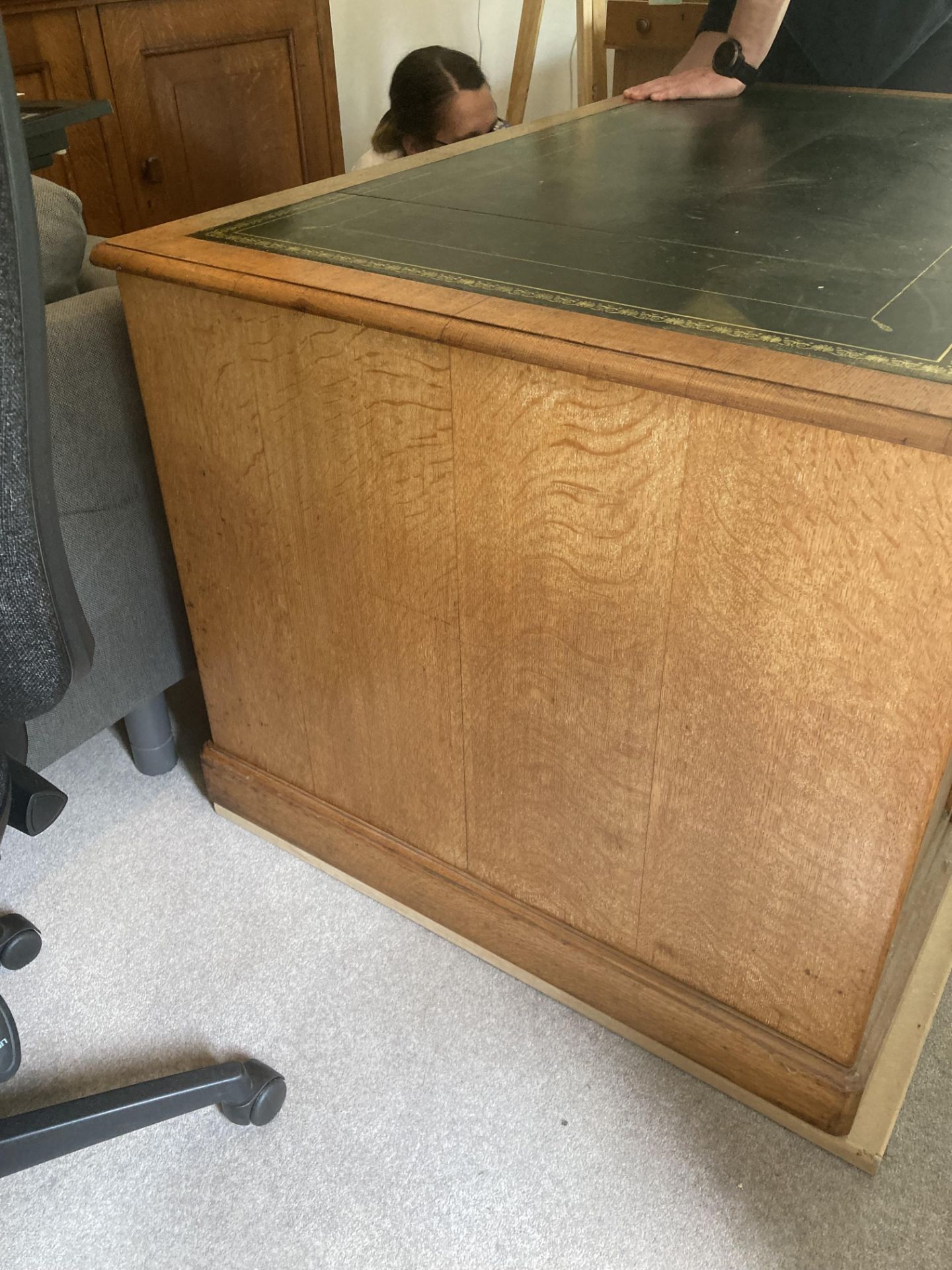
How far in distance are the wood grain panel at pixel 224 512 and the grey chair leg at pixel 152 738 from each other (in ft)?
0.40

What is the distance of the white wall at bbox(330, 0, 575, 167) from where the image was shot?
133 inches

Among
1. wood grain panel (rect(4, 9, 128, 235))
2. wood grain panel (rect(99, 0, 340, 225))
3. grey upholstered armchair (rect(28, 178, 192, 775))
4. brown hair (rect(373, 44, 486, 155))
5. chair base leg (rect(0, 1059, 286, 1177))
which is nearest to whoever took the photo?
chair base leg (rect(0, 1059, 286, 1177))

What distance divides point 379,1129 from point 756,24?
68.8 inches

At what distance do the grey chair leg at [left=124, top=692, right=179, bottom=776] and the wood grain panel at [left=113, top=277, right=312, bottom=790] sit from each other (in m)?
0.12

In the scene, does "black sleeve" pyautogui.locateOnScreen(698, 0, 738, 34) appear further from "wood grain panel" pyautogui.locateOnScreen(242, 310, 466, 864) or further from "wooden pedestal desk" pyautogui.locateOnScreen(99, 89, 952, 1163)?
"wood grain panel" pyautogui.locateOnScreen(242, 310, 466, 864)

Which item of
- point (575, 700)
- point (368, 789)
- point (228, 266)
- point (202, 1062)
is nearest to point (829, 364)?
point (575, 700)

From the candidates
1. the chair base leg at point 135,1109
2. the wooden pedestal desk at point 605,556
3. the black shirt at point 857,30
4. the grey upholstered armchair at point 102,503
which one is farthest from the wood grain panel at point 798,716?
the black shirt at point 857,30

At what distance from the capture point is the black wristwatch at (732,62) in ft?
5.76

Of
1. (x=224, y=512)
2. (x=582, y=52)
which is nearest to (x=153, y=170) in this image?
(x=582, y=52)

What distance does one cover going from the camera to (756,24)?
1.75 meters

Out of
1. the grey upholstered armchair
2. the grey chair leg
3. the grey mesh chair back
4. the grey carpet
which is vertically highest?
the grey mesh chair back

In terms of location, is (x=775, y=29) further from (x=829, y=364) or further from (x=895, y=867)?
(x=895, y=867)

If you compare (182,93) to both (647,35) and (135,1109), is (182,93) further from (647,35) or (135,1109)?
(135,1109)

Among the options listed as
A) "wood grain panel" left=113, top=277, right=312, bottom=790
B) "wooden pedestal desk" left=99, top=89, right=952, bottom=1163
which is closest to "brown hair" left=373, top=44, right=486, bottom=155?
"wooden pedestal desk" left=99, top=89, right=952, bottom=1163
